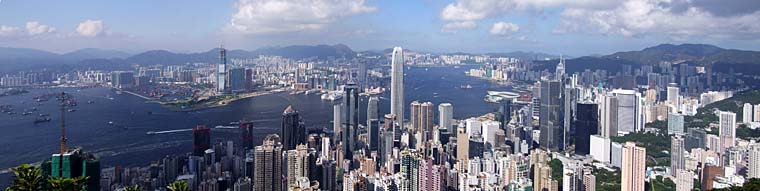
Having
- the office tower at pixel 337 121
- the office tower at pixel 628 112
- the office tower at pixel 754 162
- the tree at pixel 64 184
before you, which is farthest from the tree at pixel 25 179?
the office tower at pixel 628 112

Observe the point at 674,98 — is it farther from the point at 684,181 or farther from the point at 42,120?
the point at 42,120

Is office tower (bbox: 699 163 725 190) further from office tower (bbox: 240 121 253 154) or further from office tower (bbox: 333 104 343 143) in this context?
office tower (bbox: 240 121 253 154)

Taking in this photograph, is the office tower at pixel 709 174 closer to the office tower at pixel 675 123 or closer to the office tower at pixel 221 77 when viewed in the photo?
the office tower at pixel 675 123

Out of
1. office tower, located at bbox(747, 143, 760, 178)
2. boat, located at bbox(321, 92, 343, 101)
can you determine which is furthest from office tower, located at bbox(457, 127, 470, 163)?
office tower, located at bbox(747, 143, 760, 178)

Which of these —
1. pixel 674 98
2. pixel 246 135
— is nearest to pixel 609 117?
pixel 674 98

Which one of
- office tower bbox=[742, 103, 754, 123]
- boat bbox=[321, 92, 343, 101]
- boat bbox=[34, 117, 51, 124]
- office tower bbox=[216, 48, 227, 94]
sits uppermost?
office tower bbox=[216, 48, 227, 94]

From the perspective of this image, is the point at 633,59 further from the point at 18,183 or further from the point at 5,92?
the point at 18,183
